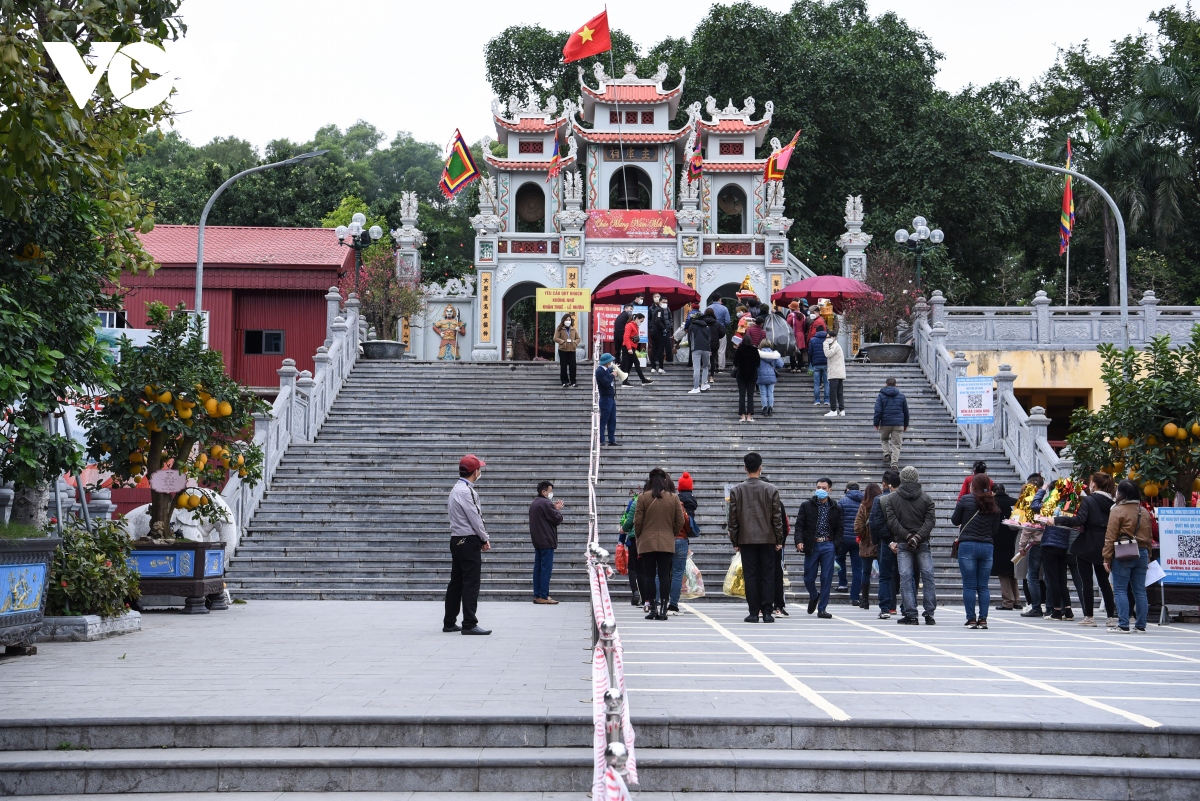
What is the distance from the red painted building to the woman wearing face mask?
39.8 ft

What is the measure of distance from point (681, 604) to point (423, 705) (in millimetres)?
8829

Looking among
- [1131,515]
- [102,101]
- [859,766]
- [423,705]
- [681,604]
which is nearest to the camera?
[859,766]

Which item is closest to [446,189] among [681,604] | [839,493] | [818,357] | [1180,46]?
[818,357]

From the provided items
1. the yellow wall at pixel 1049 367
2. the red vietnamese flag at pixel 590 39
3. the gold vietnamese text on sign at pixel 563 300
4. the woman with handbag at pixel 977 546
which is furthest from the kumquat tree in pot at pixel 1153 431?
the red vietnamese flag at pixel 590 39

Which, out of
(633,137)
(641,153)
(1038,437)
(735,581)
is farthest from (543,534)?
(641,153)

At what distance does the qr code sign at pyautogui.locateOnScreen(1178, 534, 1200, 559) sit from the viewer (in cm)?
1346

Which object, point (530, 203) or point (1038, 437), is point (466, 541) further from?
point (530, 203)

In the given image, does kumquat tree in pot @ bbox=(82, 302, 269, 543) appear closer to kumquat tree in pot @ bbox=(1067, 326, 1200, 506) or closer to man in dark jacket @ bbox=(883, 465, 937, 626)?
man in dark jacket @ bbox=(883, 465, 937, 626)

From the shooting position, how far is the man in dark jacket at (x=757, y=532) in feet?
41.1

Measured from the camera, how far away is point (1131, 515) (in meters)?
12.5

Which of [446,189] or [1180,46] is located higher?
[1180,46]

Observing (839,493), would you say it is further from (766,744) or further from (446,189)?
(446,189)

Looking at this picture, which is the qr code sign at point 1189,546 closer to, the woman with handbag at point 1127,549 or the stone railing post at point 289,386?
the woman with handbag at point 1127,549

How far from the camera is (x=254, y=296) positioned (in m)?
35.9
